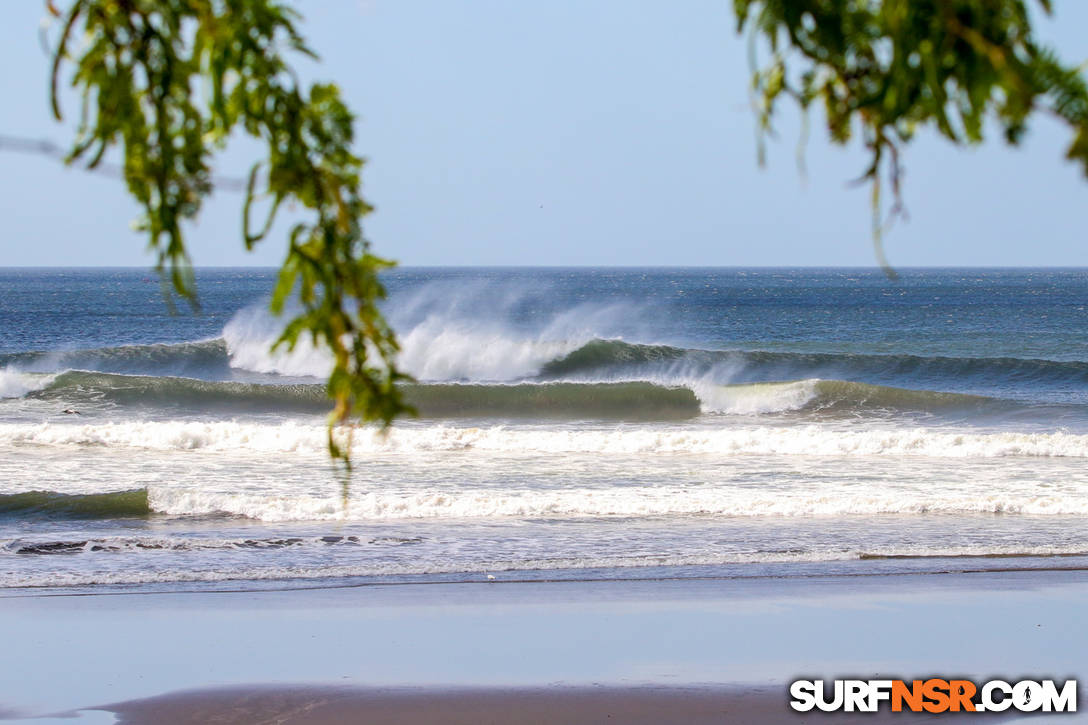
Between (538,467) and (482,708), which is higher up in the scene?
(482,708)

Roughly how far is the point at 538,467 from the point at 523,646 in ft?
25.6

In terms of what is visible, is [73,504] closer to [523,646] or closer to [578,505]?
[578,505]

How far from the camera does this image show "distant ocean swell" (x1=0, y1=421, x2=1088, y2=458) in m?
16.5

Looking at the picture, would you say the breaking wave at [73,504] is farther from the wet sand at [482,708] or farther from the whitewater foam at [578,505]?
the wet sand at [482,708]

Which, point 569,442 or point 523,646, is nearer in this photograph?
point 523,646

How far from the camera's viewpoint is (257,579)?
9.11 m

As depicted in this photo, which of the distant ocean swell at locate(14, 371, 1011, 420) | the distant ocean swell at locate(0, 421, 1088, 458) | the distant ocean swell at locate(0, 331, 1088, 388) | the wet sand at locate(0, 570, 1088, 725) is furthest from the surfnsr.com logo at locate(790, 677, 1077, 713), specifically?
the distant ocean swell at locate(0, 331, 1088, 388)

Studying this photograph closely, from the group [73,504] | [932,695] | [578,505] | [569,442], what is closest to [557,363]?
[569,442]

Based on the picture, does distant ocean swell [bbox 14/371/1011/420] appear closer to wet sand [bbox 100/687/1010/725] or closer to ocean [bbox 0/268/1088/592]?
ocean [bbox 0/268/1088/592]

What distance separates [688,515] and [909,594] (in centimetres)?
362

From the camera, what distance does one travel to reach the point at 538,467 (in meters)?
15.1

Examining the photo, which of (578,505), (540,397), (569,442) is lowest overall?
(540,397)

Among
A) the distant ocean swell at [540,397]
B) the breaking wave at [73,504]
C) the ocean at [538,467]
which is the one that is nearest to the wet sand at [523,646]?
the ocean at [538,467]

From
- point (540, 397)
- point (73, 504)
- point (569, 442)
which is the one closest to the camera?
point (73, 504)
